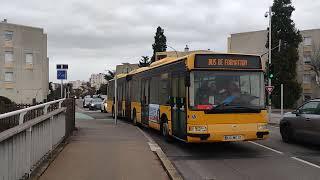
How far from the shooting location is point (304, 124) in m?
14.8

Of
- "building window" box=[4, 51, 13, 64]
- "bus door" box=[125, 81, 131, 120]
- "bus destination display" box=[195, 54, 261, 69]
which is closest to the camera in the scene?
"bus destination display" box=[195, 54, 261, 69]

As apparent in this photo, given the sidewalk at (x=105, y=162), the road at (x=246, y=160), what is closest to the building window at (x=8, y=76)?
the road at (x=246, y=160)

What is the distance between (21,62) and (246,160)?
2884 inches

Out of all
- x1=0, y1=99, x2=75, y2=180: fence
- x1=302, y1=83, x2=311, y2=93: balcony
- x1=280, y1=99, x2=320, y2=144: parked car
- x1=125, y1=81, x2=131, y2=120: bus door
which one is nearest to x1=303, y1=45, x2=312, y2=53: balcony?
x1=302, y1=83, x2=311, y2=93: balcony

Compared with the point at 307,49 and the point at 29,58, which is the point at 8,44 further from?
the point at 307,49

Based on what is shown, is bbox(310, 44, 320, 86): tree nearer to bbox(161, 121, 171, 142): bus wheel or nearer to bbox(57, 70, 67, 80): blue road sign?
bbox(57, 70, 67, 80): blue road sign

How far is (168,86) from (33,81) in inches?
2753

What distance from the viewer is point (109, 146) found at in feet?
46.1

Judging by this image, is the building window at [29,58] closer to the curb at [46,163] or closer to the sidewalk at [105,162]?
the sidewalk at [105,162]

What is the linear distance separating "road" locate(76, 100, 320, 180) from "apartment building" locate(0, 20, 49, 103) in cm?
6663

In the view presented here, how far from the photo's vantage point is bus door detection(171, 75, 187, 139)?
535 inches

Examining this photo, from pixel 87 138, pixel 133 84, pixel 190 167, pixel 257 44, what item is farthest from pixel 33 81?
pixel 190 167

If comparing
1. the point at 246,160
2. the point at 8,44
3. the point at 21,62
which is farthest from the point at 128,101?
the point at 21,62

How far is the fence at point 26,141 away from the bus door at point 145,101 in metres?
8.20
